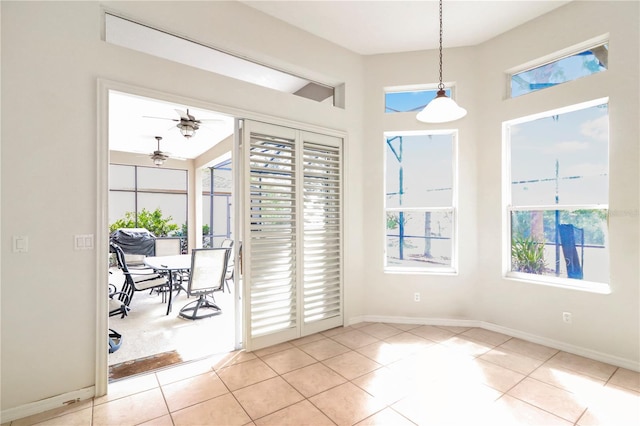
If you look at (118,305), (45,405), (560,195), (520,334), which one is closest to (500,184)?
(560,195)

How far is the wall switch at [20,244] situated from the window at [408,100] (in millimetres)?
3590

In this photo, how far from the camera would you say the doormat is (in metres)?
2.59

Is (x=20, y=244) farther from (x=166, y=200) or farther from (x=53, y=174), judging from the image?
(x=166, y=200)

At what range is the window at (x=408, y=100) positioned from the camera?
384cm

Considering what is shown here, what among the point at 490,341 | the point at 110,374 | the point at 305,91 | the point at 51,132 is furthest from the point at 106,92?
the point at 490,341

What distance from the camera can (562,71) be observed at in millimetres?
3068

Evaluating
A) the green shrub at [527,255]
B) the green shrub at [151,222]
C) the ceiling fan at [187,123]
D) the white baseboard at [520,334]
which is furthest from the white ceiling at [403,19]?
the green shrub at [151,222]

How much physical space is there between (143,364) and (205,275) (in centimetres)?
143

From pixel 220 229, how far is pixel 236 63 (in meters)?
7.50

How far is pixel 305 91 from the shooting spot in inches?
136

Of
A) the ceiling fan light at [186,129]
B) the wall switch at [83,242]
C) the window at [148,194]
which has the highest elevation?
the ceiling fan light at [186,129]

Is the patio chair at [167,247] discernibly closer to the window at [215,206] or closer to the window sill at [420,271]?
the window at [215,206]

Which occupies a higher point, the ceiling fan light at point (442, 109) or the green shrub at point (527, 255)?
the ceiling fan light at point (442, 109)

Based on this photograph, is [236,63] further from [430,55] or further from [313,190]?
[430,55]
